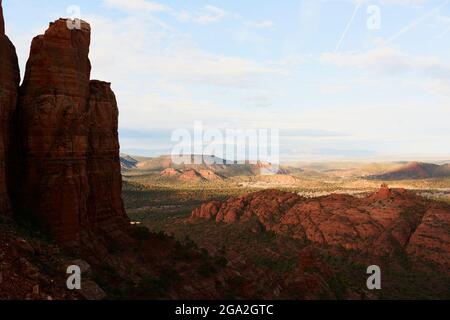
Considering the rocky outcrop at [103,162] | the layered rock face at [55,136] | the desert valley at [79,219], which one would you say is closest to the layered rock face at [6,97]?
the desert valley at [79,219]

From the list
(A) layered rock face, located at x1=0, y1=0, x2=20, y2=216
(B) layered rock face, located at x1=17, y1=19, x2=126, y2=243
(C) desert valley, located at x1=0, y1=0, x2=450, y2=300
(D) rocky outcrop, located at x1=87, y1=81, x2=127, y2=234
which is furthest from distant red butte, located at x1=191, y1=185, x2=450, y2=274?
(A) layered rock face, located at x1=0, y1=0, x2=20, y2=216

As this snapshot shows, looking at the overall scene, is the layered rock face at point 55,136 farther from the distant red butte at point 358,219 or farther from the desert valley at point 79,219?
the distant red butte at point 358,219

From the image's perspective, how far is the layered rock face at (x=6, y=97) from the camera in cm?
2759

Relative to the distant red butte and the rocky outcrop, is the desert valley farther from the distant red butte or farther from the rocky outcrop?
the distant red butte

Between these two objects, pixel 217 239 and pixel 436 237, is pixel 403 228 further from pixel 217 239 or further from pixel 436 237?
pixel 217 239

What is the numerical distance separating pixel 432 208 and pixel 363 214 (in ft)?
46.4

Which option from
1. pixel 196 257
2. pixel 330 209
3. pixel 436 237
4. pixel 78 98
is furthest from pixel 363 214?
pixel 78 98

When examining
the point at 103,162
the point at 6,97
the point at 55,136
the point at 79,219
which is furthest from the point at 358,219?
the point at 6,97

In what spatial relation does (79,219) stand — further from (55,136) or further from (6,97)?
(6,97)

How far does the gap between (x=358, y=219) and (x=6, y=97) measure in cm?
6531

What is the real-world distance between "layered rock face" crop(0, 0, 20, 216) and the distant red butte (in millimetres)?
56700

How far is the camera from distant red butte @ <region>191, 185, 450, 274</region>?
6800 cm

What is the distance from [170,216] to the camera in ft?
357

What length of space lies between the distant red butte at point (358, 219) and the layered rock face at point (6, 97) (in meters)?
56.7
